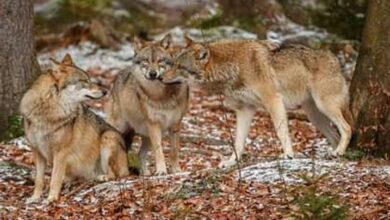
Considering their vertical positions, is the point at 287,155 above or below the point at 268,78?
below

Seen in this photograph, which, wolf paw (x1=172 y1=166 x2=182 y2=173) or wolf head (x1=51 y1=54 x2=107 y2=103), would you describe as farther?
wolf paw (x1=172 y1=166 x2=182 y2=173)

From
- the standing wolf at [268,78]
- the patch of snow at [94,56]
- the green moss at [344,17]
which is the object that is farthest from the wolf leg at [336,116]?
the patch of snow at [94,56]

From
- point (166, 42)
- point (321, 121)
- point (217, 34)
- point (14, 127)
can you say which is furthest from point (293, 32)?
point (166, 42)

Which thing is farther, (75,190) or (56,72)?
(75,190)

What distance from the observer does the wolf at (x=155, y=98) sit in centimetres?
1070

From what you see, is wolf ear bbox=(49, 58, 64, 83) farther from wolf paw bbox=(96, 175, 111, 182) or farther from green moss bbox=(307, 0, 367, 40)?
green moss bbox=(307, 0, 367, 40)

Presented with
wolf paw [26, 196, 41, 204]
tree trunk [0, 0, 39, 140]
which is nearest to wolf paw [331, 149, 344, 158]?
wolf paw [26, 196, 41, 204]

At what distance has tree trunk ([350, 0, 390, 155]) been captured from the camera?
10297 mm

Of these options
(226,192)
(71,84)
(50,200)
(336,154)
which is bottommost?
(226,192)

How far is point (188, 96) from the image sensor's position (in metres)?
11.0

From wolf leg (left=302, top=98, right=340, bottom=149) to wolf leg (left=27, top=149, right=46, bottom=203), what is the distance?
11.8 ft

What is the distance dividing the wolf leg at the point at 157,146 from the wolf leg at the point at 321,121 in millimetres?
2023

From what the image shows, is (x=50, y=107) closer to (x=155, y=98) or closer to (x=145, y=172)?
(x=155, y=98)

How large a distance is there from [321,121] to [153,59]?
8.02ft
